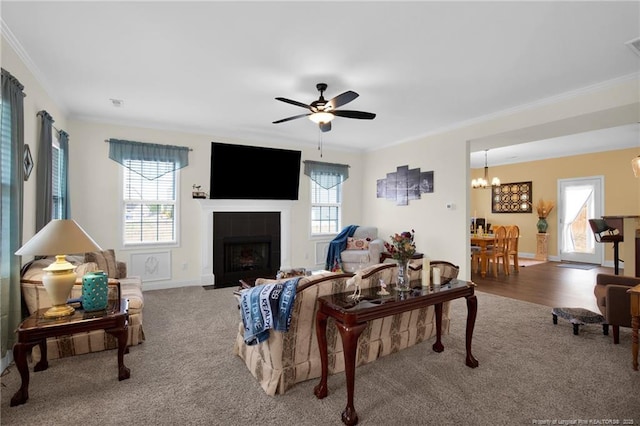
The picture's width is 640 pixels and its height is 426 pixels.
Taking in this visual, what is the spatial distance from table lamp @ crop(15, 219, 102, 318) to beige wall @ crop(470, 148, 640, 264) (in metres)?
9.08

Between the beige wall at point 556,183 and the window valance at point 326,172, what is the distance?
5.22m

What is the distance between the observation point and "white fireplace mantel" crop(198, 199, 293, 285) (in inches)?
215

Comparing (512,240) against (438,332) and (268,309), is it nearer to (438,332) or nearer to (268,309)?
(438,332)

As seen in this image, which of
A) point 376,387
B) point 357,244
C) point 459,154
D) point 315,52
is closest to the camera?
point 376,387

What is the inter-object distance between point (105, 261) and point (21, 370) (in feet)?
6.50

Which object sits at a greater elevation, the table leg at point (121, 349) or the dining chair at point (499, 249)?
the dining chair at point (499, 249)

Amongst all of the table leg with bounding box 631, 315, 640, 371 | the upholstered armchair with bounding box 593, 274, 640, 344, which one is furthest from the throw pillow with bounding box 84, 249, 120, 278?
the upholstered armchair with bounding box 593, 274, 640, 344

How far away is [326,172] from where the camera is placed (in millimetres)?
6695

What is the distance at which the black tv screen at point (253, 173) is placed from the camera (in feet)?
18.2

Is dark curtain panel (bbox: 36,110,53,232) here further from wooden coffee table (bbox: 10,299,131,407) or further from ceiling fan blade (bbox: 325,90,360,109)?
ceiling fan blade (bbox: 325,90,360,109)

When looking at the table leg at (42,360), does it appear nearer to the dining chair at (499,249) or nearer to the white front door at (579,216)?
the dining chair at (499,249)

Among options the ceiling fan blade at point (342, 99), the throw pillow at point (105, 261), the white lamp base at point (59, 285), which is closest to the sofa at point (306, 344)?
the white lamp base at point (59, 285)

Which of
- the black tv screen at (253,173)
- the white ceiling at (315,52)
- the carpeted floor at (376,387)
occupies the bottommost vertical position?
the carpeted floor at (376,387)

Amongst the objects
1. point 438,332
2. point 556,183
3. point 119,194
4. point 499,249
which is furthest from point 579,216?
point 119,194
